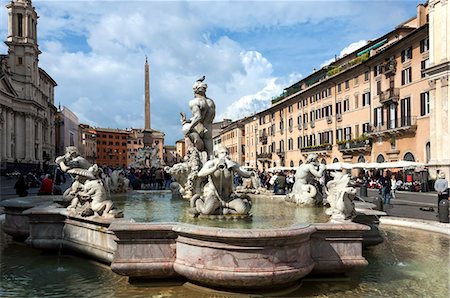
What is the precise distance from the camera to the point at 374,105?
40.2 m

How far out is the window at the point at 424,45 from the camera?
3231 centimetres

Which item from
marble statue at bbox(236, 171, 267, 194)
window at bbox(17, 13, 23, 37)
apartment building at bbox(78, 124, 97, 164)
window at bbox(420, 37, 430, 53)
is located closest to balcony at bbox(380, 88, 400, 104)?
window at bbox(420, 37, 430, 53)

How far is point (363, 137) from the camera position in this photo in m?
41.1

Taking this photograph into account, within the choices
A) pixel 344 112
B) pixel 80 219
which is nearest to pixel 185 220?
pixel 80 219

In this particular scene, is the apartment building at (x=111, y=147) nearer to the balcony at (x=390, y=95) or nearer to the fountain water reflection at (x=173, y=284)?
the balcony at (x=390, y=95)

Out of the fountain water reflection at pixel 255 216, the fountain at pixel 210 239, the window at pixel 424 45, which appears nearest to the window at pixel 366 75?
the window at pixel 424 45

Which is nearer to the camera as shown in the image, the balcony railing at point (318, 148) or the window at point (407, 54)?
the window at point (407, 54)

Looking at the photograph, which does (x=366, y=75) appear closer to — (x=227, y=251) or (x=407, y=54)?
(x=407, y=54)

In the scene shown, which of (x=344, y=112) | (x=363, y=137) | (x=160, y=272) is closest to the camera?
(x=160, y=272)

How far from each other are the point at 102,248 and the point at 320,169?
5.00 metres

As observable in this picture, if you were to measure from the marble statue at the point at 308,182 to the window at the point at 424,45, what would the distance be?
90.0 ft

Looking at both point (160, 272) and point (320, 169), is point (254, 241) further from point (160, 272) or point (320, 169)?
point (320, 169)

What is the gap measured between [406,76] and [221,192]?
107ft

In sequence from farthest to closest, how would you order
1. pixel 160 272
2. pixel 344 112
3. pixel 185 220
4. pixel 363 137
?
1. pixel 344 112
2. pixel 363 137
3. pixel 185 220
4. pixel 160 272
